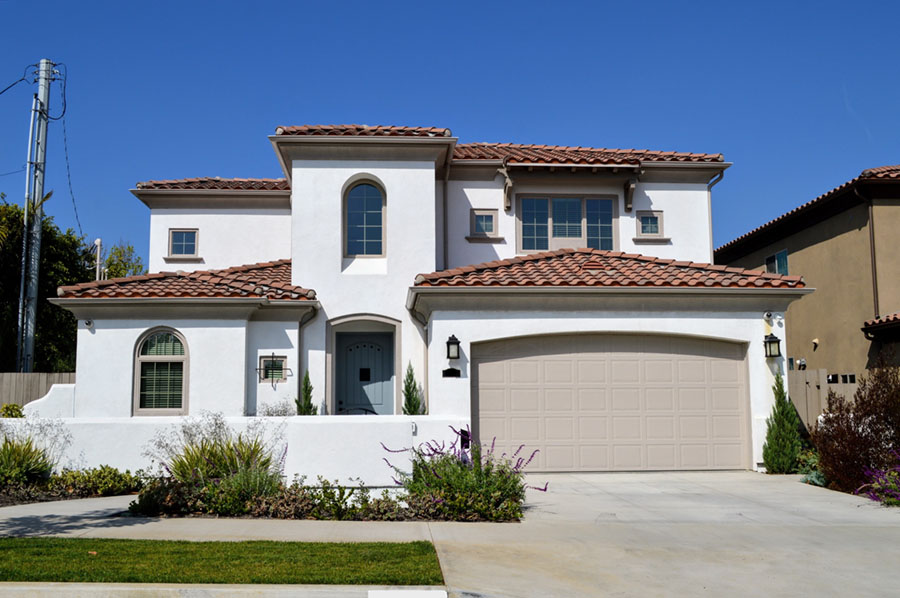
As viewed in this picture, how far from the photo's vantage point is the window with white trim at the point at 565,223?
19422 mm

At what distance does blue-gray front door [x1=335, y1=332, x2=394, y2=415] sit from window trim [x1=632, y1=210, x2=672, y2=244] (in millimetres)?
6718

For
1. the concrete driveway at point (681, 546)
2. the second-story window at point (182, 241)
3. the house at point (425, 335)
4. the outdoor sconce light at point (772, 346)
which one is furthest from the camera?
the second-story window at point (182, 241)

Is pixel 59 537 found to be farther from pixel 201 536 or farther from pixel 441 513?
pixel 441 513

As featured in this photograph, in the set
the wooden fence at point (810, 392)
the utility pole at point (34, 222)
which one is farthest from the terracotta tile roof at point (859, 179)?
the utility pole at point (34, 222)

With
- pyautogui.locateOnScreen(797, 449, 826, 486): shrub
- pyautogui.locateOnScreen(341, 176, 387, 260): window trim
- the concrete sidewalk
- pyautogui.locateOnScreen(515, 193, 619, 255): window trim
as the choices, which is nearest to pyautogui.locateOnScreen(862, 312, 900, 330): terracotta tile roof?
pyautogui.locateOnScreen(797, 449, 826, 486): shrub

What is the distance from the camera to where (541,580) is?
707 cm

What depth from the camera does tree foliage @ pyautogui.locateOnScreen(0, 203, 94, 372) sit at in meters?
25.9

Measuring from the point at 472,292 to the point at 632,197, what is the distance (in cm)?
697

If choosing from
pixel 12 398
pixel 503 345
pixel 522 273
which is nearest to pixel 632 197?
pixel 522 273

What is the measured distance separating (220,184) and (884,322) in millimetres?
16689

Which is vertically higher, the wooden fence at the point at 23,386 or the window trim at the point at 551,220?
the window trim at the point at 551,220

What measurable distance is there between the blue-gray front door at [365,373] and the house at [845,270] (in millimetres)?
9642

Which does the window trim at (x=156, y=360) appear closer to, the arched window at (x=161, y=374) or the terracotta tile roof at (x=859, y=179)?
the arched window at (x=161, y=374)

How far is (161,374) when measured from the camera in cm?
1555
